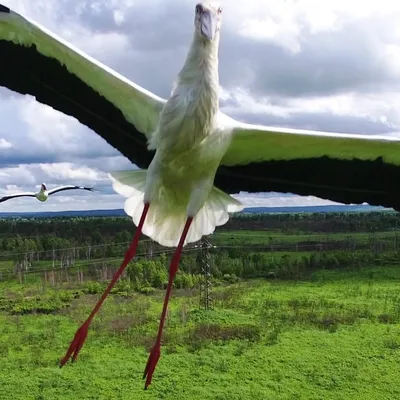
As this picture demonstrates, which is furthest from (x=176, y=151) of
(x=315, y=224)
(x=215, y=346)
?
(x=315, y=224)

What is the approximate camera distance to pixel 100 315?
60.5 feet

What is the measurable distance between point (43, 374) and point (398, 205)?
485 inches

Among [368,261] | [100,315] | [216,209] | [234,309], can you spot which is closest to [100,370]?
[100,315]

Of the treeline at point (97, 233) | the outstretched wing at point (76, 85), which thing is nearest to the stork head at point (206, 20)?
the outstretched wing at point (76, 85)

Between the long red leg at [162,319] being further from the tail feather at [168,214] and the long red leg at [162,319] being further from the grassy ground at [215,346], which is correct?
the grassy ground at [215,346]

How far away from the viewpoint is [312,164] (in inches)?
129

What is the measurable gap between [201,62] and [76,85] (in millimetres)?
1038

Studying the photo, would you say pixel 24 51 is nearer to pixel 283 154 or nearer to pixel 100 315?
pixel 283 154

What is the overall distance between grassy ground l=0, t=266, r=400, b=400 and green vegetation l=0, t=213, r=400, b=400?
4cm

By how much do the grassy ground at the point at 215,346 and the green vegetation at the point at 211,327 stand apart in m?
0.04

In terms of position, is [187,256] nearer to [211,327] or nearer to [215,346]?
[211,327]

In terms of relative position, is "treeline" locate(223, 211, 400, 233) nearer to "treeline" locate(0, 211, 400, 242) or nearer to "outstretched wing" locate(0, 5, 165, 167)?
"treeline" locate(0, 211, 400, 242)

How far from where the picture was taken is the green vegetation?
44.8 feet

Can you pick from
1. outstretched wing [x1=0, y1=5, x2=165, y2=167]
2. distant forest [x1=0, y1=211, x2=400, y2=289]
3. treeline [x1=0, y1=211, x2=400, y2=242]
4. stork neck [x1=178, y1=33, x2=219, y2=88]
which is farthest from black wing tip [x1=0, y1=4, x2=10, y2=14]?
treeline [x1=0, y1=211, x2=400, y2=242]
